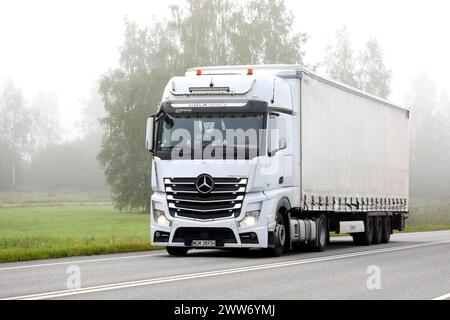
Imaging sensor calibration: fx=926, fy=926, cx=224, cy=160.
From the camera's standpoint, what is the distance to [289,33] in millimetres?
63125

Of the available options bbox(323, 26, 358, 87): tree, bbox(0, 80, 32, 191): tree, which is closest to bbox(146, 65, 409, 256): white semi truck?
bbox(323, 26, 358, 87): tree

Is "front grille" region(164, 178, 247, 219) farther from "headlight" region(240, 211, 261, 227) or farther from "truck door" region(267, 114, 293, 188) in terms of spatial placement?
"truck door" region(267, 114, 293, 188)

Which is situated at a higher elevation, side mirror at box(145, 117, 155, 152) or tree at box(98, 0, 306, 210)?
tree at box(98, 0, 306, 210)

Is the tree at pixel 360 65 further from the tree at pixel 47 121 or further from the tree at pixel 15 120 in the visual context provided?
the tree at pixel 47 121

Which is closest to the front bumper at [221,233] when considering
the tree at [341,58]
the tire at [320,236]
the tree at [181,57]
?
the tire at [320,236]

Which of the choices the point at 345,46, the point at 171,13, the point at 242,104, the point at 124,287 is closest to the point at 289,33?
→ the point at 171,13

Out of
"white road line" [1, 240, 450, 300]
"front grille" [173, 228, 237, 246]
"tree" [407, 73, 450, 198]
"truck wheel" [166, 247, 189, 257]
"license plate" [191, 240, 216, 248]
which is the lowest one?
"truck wheel" [166, 247, 189, 257]

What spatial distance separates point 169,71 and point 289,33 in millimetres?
10367

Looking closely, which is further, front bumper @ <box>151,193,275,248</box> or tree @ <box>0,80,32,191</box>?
tree @ <box>0,80,32,191</box>

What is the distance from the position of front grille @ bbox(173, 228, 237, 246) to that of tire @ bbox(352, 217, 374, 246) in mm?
8397

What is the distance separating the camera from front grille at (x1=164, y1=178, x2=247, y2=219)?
62.5 feet

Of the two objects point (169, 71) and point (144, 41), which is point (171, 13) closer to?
point (169, 71)

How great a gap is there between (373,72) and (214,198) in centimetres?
7709

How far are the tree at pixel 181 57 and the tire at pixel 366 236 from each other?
3029 centimetres
